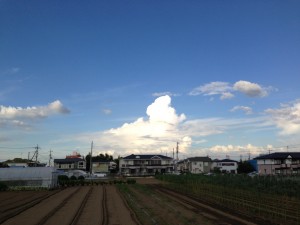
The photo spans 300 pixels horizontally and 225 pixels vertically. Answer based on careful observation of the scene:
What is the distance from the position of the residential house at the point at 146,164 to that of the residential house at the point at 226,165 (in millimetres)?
15477

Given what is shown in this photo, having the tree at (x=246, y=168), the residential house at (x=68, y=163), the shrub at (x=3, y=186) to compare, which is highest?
the residential house at (x=68, y=163)

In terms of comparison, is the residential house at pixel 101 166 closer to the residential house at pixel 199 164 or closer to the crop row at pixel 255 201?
the residential house at pixel 199 164

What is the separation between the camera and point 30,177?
47.8 m

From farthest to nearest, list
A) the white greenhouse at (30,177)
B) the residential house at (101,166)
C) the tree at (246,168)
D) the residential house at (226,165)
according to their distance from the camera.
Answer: the residential house at (101,166) < the residential house at (226,165) < the tree at (246,168) < the white greenhouse at (30,177)

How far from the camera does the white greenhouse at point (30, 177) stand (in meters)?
46.8

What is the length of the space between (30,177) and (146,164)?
58034 mm

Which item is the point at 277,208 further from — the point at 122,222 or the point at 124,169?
the point at 124,169

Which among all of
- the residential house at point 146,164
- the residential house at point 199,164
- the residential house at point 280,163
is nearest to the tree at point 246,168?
the residential house at point 280,163

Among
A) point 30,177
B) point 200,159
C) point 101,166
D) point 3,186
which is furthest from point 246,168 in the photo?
point 3,186

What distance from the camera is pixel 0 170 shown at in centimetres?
5044

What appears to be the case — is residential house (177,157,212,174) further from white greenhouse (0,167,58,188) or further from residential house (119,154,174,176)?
white greenhouse (0,167,58,188)

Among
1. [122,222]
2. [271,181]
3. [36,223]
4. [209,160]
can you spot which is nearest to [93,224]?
[122,222]

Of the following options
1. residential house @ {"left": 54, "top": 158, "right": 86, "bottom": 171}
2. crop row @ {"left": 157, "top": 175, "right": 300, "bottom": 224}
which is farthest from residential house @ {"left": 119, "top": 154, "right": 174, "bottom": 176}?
crop row @ {"left": 157, "top": 175, "right": 300, "bottom": 224}

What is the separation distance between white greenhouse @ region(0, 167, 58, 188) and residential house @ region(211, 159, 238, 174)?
66132 mm
